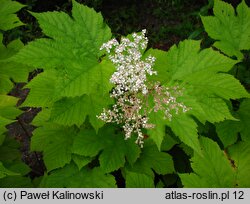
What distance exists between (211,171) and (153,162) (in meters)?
0.75

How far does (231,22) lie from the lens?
345cm

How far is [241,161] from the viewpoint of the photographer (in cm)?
292

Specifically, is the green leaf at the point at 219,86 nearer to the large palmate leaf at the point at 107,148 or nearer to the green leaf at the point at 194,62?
the green leaf at the point at 194,62

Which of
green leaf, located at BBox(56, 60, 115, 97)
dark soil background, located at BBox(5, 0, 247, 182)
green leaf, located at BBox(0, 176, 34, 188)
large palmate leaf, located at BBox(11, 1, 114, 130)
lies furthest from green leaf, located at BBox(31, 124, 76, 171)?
dark soil background, located at BBox(5, 0, 247, 182)

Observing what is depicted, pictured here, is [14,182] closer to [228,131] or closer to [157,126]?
[157,126]

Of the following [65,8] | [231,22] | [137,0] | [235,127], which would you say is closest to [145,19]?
[137,0]

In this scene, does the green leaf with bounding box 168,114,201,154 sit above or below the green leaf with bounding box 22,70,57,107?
below

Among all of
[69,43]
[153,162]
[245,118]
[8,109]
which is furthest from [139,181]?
[8,109]

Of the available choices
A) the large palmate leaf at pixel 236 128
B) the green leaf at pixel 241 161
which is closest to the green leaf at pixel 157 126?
the green leaf at pixel 241 161

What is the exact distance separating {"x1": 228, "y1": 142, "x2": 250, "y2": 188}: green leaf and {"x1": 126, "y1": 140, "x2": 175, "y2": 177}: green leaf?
614 mm

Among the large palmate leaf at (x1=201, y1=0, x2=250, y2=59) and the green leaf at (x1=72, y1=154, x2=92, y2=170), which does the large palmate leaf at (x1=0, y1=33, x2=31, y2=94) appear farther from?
the large palmate leaf at (x1=201, y1=0, x2=250, y2=59)

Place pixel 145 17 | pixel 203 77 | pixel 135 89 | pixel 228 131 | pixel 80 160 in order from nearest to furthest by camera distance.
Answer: pixel 135 89, pixel 203 77, pixel 80 160, pixel 228 131, pixel 145 17

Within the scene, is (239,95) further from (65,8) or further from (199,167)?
(65,8)

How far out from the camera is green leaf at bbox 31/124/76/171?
3.13 meters
